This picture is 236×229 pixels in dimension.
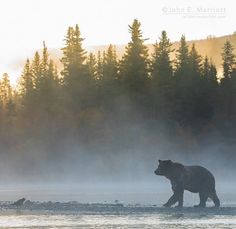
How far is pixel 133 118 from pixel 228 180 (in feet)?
64.7

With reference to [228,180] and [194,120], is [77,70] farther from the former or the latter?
[228,180]

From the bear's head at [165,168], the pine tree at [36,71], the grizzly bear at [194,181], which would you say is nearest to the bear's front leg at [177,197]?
the grizzly bear at [194,181]

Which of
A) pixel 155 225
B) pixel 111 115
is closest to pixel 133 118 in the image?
pixel 111 115

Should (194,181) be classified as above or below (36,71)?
below

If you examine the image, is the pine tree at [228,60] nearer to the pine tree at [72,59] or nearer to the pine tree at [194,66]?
the pine tree at [194,66]

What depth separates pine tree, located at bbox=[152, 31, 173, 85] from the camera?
94.7 metres

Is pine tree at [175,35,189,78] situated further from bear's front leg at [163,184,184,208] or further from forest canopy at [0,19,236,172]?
bear's front leg at [163,184,184,208]

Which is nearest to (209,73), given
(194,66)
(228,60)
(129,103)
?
(194,66)

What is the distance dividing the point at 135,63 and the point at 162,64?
286cm

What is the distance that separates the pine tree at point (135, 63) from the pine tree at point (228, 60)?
8.82 m

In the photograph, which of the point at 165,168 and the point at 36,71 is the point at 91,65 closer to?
the point at 36,71

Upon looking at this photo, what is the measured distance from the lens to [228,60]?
99500 millimetres

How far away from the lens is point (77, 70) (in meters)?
96.3

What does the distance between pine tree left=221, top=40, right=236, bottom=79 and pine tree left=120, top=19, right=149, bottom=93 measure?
347 inches
